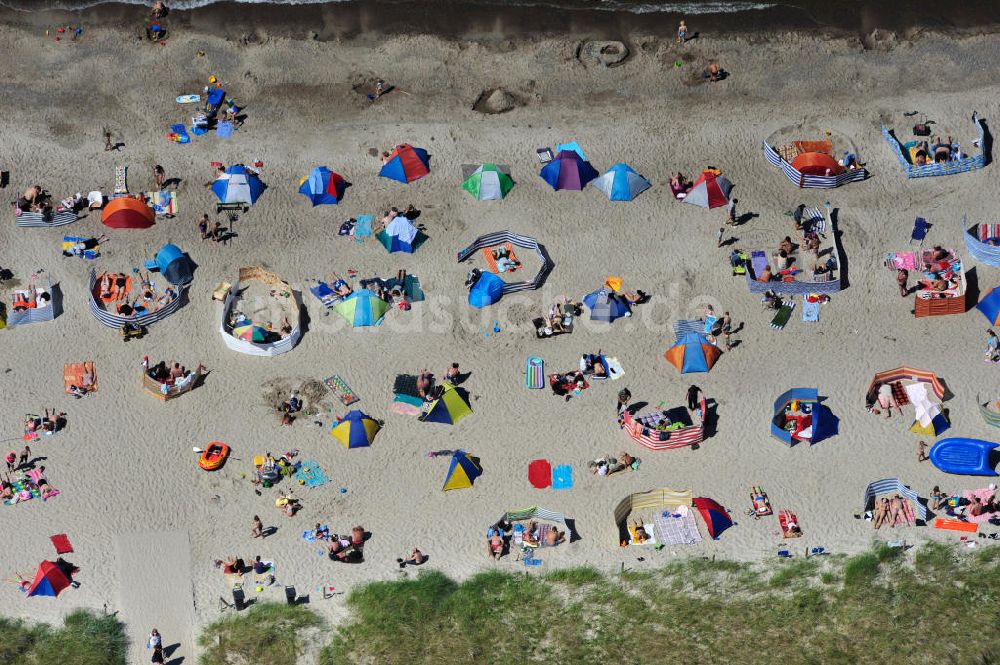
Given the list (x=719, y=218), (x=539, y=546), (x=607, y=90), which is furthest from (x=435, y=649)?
(x=607, y=90)

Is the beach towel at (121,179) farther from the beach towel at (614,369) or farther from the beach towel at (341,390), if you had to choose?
the beach towel at (614,369)

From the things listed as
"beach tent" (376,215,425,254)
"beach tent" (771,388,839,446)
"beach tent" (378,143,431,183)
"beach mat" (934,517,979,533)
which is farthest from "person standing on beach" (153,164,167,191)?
"beach mat" (934,517,979,533)

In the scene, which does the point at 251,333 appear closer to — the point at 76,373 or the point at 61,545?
the point at 76,373

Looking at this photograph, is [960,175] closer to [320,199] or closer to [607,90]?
[607,90]

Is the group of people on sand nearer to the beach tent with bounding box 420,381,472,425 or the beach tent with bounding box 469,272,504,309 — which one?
the beach tent with bounding box 420,381,472,425

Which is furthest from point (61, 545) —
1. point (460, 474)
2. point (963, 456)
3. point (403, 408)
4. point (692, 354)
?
point (963, 456)

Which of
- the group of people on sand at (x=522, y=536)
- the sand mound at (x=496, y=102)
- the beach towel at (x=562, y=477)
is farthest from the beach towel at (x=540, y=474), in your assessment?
the sand mound at (x=496, y=102)
